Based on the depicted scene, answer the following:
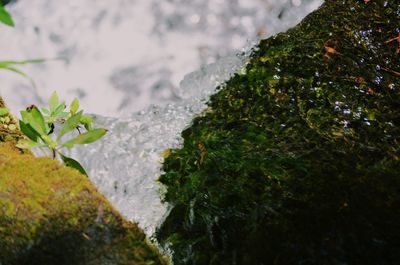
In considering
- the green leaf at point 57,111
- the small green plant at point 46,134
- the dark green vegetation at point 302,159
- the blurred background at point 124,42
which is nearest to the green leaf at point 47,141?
the small green plant at point 46,134

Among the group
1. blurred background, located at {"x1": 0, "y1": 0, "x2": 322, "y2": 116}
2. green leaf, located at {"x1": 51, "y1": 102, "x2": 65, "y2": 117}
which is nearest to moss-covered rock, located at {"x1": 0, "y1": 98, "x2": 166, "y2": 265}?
green leaf, located at {"x1": 51, "y1": 102, "x2": 65, "y2": 117}

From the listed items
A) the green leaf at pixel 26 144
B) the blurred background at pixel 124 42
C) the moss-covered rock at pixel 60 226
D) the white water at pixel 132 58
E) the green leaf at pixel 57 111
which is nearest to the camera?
the moss-covered rock at pixel 60 226

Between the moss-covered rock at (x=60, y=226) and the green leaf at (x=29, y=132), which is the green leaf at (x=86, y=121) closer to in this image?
the green leaf at (x=29, y=132)

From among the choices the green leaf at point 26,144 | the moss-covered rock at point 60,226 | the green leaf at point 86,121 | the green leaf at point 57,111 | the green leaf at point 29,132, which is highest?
the green leaf at point 57,111

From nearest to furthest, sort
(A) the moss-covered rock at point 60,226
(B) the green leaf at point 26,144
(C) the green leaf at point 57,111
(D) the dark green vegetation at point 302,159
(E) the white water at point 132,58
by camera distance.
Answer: (A) the moss-covered rock at point 60,226
(D) the dark green vegetation at point 302,159
(B) the green leaf at point 26,144
(C) the green leaf at point 57,111
(E) the white water at point 132,58

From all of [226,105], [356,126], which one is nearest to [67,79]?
[226,105]
